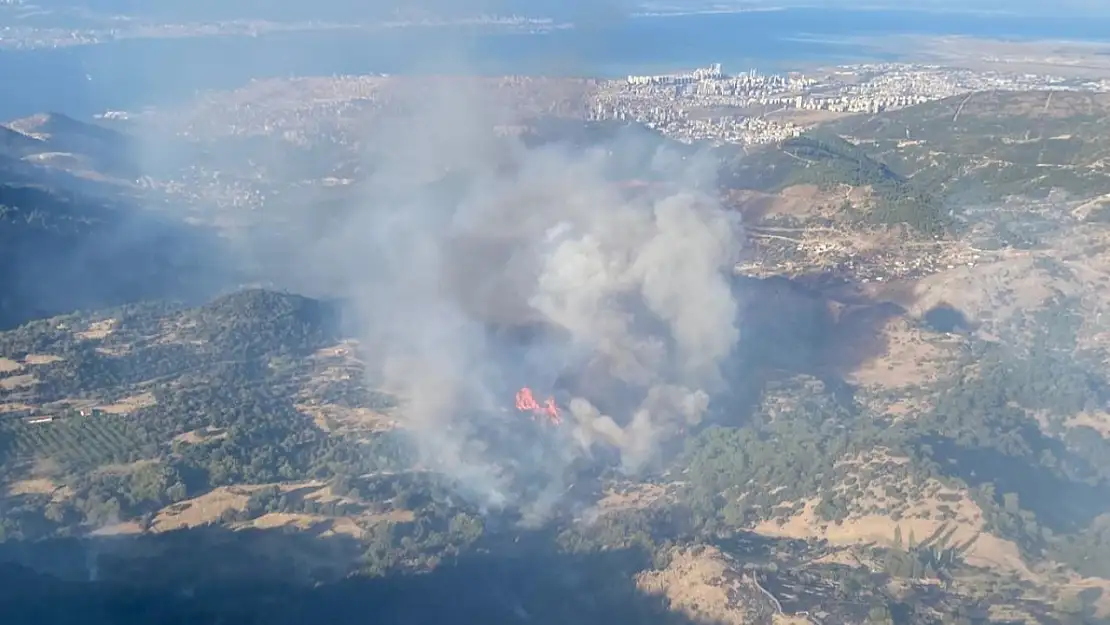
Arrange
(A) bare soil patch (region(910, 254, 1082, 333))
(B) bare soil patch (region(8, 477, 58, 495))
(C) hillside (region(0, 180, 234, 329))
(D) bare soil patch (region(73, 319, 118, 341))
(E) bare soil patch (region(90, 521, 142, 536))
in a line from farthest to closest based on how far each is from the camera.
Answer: (C) hillside (region(0, 180, 234, 329)) → (A) bare soil patch (region(910, 254, 1082, 333)) → (D) bare soil patch (region(73, 319, 118, 341)) → (B) bare soil patch (region(8, 477, 58, 495)) → (E) bare soil patch (region(90, 521, 142, 536))

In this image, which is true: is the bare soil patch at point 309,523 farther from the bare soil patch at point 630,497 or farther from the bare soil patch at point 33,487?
the bare soil patch at point 630,497

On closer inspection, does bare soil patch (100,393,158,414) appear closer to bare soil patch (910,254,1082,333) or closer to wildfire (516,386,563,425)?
wildfire (516,386,563,425)

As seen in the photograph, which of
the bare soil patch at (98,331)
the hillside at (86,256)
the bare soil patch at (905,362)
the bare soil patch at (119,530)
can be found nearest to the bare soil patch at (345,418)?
the bare soil patch at (119,530)

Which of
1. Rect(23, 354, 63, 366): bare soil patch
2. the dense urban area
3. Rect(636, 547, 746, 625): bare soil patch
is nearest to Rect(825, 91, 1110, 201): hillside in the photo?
the dense urban area

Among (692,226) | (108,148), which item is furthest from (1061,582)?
(108,148)

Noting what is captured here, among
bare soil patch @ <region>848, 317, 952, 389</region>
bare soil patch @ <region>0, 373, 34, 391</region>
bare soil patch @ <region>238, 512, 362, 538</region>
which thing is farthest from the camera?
bare soil patch @ <region>848, 317, 952, 389</region>

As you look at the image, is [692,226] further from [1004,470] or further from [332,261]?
[332,261]

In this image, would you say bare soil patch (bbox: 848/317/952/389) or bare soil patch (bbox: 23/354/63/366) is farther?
bare soil patch (bbox: 848/317/952/389)
